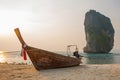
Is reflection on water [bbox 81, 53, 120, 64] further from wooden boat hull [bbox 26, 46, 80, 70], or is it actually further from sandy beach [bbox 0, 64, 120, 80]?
sandy beach [bbox 0, 64, 120, 80]

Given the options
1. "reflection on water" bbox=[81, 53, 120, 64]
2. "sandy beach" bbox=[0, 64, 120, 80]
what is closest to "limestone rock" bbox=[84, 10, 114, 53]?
"reflection on water" bbox=[81, 53, 120, 64]

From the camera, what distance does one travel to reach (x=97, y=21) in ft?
518

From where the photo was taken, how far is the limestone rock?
477 ft

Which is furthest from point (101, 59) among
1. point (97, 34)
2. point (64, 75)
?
point (97, 34)

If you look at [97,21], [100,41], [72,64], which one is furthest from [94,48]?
[72,64]

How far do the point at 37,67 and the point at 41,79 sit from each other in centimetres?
462

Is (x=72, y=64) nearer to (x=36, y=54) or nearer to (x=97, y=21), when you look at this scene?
(x=36, y=54)

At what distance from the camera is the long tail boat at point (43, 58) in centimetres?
1753

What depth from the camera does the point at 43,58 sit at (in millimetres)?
17859

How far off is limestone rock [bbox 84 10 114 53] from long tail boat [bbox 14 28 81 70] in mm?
125943

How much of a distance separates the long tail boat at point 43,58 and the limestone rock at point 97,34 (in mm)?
125943

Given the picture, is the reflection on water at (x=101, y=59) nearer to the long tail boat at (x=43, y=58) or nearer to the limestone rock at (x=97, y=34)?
the long tail boat at (x=43, y=58)

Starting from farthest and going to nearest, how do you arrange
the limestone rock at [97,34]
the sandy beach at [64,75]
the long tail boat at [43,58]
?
the limestone rock at [97,34], the long tail boat at [43,58], the sandy beach at [64,75]

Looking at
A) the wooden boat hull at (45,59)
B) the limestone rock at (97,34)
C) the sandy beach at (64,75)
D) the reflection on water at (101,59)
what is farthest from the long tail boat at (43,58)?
the limestone rock at (97,34)
